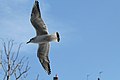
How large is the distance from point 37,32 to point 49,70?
2.56 ft

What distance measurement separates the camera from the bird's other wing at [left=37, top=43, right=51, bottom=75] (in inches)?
235

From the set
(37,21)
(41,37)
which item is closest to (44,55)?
(41,37)

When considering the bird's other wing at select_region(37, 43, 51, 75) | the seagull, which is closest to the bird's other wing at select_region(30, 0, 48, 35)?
the seagull

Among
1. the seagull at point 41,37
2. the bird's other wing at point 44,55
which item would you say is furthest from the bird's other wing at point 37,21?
the bird's other wing at point 44,55

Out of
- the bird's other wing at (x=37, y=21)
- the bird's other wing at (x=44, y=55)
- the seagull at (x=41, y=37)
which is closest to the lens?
the seagull at (x=41, y=37)

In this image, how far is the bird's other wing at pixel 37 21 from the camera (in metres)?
6.17

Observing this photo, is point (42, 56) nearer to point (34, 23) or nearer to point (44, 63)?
point (44, 63)

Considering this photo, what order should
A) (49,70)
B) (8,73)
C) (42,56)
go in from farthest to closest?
(8,73) < (42,56) < (49,70)

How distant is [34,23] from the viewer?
253 inches

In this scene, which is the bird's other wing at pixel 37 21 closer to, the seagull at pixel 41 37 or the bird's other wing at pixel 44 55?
the seagull at pixel 41 37

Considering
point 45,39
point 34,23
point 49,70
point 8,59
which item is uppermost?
point 8,59

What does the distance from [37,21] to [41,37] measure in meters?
0.57


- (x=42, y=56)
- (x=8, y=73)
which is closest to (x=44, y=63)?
(x=42, y=56)

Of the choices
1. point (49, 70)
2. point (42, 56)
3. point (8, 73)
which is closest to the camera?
point (49, 70)
